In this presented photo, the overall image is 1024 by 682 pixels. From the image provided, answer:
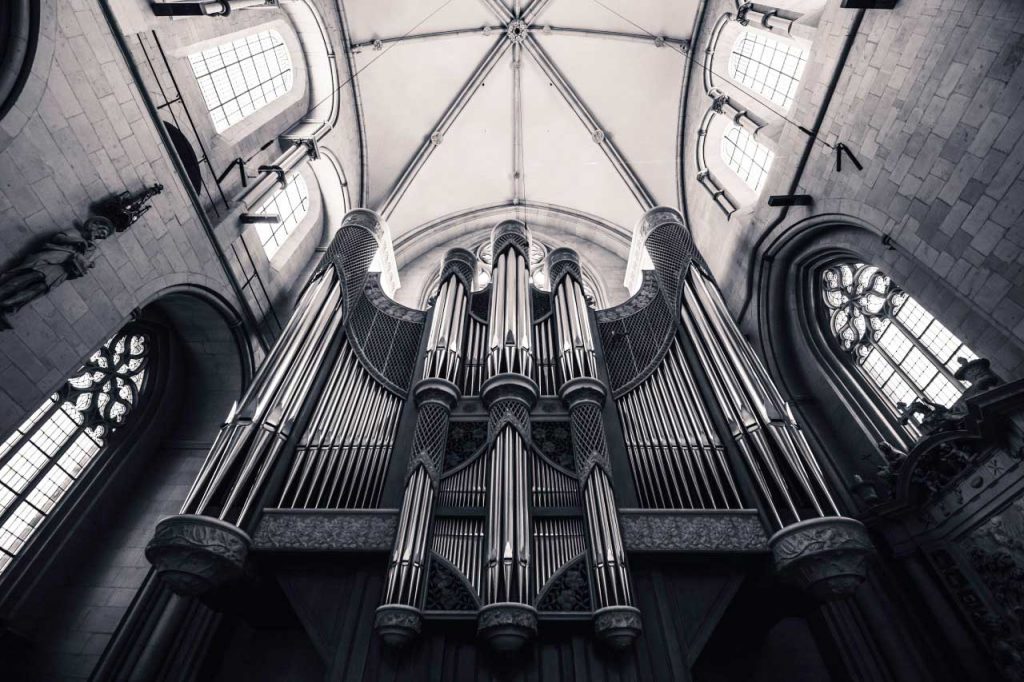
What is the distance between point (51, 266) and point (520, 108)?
42.4 ft

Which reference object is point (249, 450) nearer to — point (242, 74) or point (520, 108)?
point (242, 74)

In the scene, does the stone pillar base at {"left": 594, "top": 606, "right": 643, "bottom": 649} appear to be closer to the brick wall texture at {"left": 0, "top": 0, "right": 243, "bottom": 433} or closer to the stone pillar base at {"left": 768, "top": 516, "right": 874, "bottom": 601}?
the stone pillar base at {"left": 768, "top": 516, "right": 874, "bottom": 601}

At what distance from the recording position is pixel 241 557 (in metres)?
5.08

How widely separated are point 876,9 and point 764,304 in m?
4.18

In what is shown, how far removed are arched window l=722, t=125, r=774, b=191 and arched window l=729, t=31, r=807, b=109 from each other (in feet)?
2.67

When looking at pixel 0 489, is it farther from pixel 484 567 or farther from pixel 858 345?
pixel 858 345

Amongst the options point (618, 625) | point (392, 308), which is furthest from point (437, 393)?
point (618, 625)

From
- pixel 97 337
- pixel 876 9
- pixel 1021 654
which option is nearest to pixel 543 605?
pixel 1021 654

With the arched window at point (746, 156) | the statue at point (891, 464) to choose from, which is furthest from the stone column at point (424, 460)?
the arched window at point (746, 156)

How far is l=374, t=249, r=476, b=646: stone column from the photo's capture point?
4625 mm

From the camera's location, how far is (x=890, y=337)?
7344 millimetres

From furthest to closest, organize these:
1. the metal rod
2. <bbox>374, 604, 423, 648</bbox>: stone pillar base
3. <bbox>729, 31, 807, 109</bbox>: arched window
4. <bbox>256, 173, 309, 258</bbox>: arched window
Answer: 1. the metal rod
2. <bbox>256, 173, 309, 258</bbox>: arched window
3. <bbox>729, 31, 807, 109</bbox>: arched window
4. <bbox>374, 604, 423, 648</bbox>: stone pillar base

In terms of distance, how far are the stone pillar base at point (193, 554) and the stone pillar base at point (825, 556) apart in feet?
16.0

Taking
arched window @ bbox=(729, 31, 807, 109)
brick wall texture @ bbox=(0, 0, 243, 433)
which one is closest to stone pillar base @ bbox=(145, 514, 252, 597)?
brick wall texture @ bbox=(0, 0, 243, 433)
